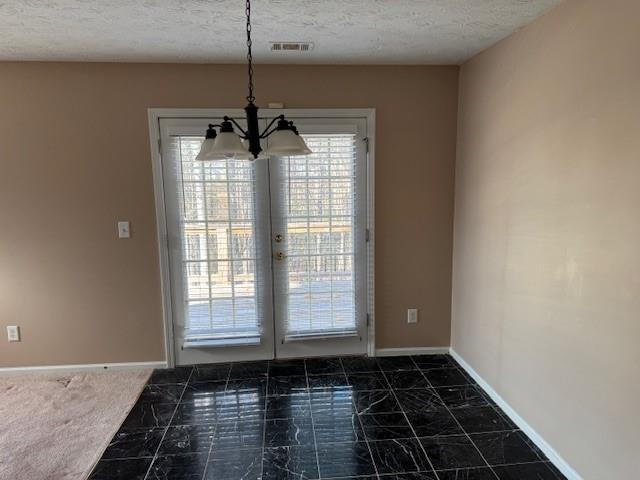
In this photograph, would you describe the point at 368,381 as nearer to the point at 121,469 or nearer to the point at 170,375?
the point at 170,375

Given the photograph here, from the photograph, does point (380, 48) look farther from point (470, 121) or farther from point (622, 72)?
point (622, 72)

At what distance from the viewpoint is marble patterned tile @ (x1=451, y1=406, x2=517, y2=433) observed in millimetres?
2441

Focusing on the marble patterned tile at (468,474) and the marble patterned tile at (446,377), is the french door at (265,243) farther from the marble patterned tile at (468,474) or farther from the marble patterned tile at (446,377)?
the marble patterned tile at (468,474)

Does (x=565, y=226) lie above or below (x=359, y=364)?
above

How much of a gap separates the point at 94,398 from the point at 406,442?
217 cm

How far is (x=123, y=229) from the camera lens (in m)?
3.09

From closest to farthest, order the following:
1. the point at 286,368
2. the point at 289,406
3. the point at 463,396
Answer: the point at 289,406, the point at 463,396, the point at 286,368

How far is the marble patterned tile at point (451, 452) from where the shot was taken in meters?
2.13

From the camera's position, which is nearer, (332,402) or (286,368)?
(332,402)

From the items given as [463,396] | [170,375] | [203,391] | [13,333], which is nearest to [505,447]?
[463,396]

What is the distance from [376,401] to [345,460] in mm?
638

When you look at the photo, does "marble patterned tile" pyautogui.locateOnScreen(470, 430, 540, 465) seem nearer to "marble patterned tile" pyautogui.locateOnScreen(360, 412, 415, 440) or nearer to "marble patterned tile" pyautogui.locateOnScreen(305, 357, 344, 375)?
"marble patterned tile" pyautogui.locateOnScreen(360, 412, 415, 440)

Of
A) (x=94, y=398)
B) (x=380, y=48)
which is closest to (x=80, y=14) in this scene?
(x=380, y=48)

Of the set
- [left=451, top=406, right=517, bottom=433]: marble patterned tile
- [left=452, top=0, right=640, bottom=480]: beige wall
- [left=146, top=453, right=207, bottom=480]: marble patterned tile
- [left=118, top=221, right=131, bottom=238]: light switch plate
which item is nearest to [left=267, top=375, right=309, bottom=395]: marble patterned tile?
[left=146, top=453, right=207, bottom=480]: marble patterned tile
